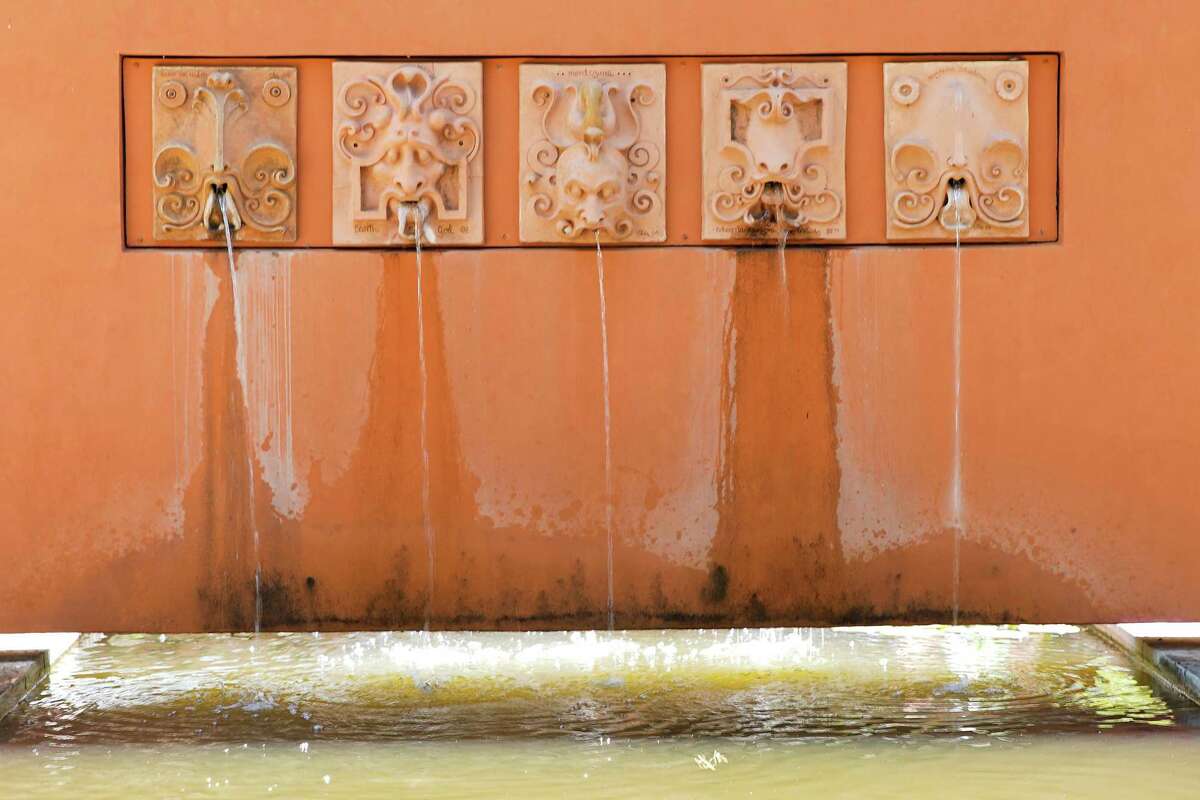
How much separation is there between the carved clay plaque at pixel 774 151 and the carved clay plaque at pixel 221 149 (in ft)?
4.85

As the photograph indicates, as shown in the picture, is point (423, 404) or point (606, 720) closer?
point (606, 720)

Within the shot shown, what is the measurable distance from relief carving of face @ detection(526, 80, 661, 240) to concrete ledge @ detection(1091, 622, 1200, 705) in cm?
246

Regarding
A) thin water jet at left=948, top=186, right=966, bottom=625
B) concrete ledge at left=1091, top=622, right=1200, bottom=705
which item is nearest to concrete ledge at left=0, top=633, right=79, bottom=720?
thin water jet at left=948, top=186, right=966, bottom=625

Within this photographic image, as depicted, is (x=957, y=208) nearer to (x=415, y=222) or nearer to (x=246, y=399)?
(x=415, y=222)

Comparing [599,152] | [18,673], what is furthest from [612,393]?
[18,673]

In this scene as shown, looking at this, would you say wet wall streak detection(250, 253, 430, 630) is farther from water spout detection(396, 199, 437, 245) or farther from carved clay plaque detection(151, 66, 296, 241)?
carved clay plaque detection(151, 66, 296, 241)

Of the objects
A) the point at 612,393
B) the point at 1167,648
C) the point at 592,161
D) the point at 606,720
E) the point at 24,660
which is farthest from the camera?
the point at 1167,648

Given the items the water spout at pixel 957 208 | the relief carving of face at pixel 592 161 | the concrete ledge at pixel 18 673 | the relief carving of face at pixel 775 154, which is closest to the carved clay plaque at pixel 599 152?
the relief carving of face at pixel 592 161

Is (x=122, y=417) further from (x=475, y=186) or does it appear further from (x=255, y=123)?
(x=475, y=186)

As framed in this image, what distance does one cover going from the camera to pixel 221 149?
502cm

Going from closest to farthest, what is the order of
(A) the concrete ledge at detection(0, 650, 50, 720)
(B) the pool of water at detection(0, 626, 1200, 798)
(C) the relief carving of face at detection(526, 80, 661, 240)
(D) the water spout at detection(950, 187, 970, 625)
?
(B) the pool of water at detection(0, 626, 1200, 798)
(A) the concrete ledge at detection(0, 650, 50, 720)
(C) the relief carving of face at detection(526, 80, 661, 240)
(D) the water spout at detection(950, 187, 970, 625)

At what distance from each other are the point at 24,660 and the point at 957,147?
12.5 feet

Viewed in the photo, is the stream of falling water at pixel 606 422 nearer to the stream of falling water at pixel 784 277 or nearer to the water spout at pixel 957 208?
the stream of falling water at pixel 784 277

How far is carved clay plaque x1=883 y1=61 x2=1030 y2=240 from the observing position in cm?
507
